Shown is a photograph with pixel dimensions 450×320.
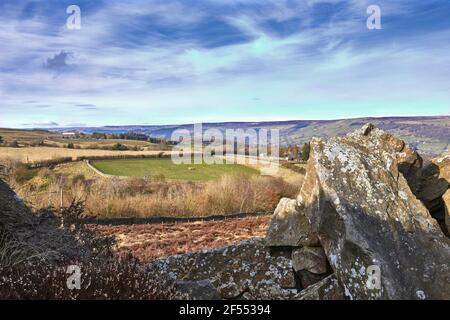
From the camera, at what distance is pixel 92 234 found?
856 cm

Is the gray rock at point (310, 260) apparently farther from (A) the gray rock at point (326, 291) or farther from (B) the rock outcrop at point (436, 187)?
(B) the rock outcrop at point (436, 187)

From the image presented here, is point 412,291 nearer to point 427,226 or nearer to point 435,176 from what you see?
point 427,226

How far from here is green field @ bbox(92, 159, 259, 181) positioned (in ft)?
160

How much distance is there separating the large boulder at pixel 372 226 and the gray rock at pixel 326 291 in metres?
0.30

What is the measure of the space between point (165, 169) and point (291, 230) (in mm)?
48975

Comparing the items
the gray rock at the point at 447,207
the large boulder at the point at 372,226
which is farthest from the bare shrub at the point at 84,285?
the gray rock at the point at 447,207

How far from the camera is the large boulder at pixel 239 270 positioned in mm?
6879

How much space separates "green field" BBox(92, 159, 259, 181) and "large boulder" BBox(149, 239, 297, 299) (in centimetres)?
3903

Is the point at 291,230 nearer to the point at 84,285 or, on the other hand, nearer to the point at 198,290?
the point at 198,290

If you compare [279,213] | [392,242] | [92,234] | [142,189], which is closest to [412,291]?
[392,242]

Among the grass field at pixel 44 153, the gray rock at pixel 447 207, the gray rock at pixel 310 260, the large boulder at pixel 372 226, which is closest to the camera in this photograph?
the large boulder at pixel 372 226

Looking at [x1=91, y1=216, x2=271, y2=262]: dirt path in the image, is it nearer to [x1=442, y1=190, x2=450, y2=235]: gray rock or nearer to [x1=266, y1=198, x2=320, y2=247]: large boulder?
[x1=266, y1=198, x2=320, y2=247]: large boulder

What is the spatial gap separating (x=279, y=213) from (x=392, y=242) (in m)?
2.35

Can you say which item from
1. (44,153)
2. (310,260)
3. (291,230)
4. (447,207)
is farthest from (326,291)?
(44,153)
